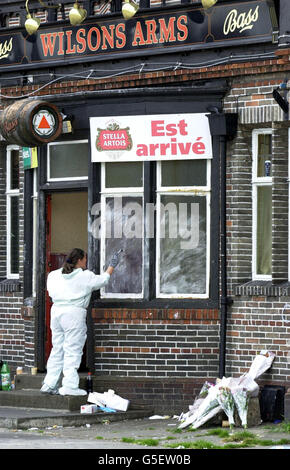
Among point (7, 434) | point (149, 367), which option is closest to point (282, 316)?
point (149, 367)

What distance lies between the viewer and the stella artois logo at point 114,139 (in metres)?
17.7

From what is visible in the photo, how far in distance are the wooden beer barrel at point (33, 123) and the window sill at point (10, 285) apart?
2476 millimetres

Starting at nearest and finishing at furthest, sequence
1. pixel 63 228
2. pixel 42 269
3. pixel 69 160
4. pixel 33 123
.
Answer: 1. pixel 33 123
2. pixel 69 160
3. pixel 42 269
4. pixel 63 228

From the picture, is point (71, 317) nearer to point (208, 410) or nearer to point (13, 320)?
point (208, 410)

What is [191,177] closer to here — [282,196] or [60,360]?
[282,196]

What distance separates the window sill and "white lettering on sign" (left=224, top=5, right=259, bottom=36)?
483 cm

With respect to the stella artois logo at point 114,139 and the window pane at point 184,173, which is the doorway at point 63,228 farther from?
the window pane at point 184,173

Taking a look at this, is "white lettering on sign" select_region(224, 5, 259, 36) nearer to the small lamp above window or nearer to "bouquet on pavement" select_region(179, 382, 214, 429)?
the small lamp above window

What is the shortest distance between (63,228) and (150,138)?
2239mm

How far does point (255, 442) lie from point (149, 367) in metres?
3.36

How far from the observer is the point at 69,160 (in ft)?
59.9

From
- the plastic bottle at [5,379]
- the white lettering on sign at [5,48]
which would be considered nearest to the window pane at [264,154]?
the white lettering on sign at [5,48]

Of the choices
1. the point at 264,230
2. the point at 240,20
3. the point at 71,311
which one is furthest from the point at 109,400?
the point at 240,20

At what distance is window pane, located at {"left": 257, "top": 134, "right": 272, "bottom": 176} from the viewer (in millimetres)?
17141
